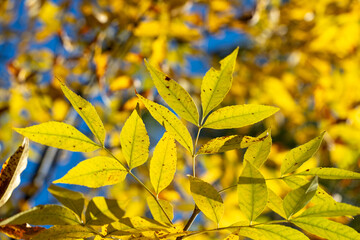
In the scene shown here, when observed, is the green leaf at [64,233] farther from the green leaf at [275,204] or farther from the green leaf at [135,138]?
the green leaf at [275,204]

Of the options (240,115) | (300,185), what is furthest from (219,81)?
(300,185)

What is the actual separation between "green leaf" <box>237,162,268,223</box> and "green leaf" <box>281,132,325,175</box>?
7cm

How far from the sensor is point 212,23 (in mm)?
1413

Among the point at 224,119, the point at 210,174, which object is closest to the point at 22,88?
the point at 210,174

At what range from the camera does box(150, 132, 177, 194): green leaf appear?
0.40 metres

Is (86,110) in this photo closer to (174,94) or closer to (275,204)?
(174,94)

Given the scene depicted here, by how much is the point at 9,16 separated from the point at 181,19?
1976 millimetres

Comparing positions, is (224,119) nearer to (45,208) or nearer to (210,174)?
(45,208)

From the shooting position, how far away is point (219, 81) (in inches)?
15.6

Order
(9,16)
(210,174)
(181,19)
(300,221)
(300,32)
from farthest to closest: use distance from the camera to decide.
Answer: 1. (9,16)
2. (300,32)
3. (210,174)
4. (181,19)
5. (300,221)

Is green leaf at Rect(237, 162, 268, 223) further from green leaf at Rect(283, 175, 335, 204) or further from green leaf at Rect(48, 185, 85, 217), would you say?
green leaf at Rect(48, 185, 85, 217)

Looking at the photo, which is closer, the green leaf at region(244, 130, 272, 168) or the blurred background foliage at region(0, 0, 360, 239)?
the green leaf at region(244, 130, 272, 168)

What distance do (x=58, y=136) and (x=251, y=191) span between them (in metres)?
0.22

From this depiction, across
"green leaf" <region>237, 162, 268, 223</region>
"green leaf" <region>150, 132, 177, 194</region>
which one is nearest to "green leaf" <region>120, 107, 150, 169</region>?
"green leaf" <region>150, 132, 177, 194</region>
